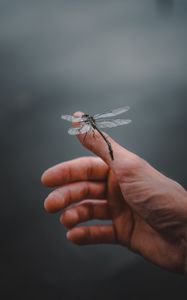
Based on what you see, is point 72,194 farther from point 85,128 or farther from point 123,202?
point 85,128

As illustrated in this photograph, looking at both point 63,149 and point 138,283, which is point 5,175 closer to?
point 63,149

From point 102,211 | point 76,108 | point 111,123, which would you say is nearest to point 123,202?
point 102,211

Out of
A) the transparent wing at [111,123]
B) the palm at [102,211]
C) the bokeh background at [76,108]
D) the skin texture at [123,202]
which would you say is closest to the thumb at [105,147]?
the skin texture at [123,202]

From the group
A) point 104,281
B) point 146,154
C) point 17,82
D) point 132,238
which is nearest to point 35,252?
point 104,281

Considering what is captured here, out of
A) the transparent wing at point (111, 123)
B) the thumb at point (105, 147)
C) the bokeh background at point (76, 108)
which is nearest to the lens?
the thumb at point (105, 147)

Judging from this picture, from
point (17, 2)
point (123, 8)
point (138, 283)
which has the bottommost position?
point (138, 283)

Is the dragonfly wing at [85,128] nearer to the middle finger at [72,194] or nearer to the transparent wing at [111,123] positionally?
the transparent wing at [111,123]
